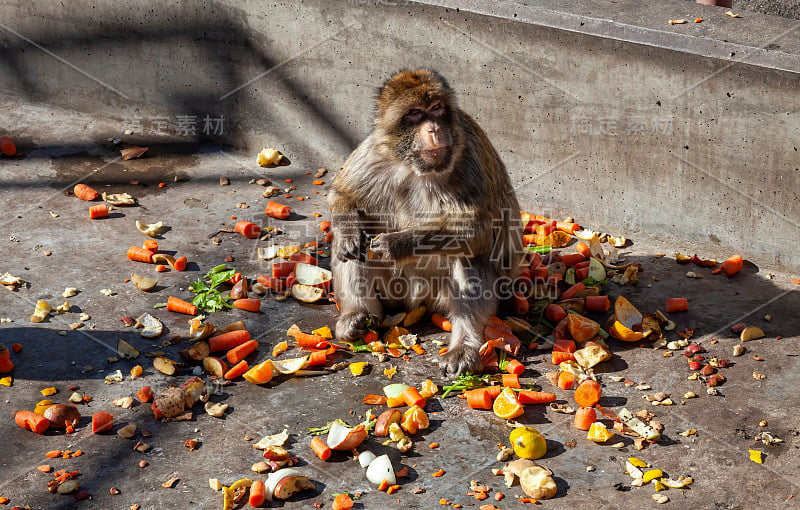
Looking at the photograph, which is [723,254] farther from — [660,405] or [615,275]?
[660,405]

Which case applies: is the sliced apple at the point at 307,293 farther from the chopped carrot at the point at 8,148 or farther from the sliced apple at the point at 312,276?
the chopped carrot at the point at 8,148

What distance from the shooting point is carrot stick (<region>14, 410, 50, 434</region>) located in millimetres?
4805

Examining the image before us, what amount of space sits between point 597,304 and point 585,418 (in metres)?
1.26

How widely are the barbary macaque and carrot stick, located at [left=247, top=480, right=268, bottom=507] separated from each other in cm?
144

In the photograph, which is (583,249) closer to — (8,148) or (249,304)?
(249,304)

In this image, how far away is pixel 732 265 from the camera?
640 cm

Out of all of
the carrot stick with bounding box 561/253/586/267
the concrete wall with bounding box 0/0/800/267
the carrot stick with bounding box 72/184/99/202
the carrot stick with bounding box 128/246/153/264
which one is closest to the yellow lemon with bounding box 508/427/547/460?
the carrot stick with bounding box 561/253/586/267

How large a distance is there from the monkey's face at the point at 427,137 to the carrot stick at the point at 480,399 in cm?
122

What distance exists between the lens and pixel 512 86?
22.7 feet

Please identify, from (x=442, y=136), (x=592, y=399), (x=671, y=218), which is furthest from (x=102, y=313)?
(x=671, y=218)

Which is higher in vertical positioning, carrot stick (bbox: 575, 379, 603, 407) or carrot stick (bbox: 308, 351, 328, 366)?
carrot stick (bbox: 575, 379, 603, 407)

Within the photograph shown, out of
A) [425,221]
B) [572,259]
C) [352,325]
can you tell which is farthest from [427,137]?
[572,259]

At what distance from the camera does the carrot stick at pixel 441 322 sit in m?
5.88

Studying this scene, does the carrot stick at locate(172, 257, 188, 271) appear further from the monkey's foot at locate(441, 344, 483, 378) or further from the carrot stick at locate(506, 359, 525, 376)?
the carrot stick at locate(506, 359, 525, 376)
